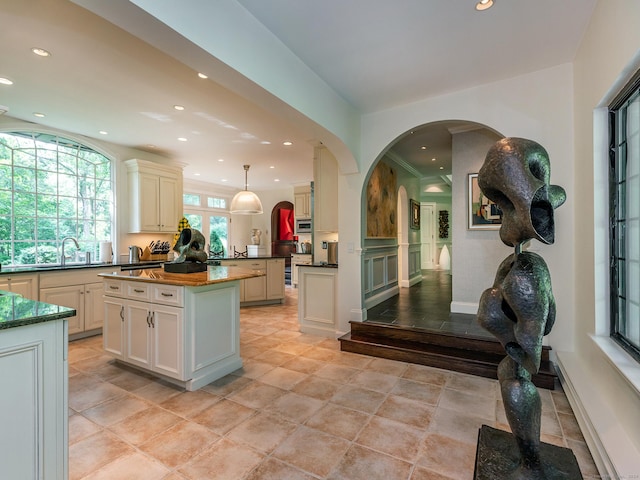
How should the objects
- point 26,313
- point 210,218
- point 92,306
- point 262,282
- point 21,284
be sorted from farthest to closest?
1. point 210,218
2. point 262,282
3. point 92,306
4. point 21,284
5. point 26,313

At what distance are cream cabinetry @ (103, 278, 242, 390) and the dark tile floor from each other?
5.76ft

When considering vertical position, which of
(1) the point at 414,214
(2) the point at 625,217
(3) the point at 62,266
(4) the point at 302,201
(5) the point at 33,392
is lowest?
(5) the point at 33,392

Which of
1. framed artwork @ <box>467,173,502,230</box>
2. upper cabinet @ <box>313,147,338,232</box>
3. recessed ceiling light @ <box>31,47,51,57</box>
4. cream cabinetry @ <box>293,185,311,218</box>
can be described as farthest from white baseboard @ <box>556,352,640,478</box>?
cream cabinetry @ <box>293,185,311,218</box>

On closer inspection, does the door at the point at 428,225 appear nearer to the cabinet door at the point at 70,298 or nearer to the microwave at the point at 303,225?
the microwave at the point at 303,225

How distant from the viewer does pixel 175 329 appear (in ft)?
8.55

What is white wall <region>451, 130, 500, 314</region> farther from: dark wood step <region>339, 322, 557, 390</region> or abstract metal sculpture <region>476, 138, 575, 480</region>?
abstract metal sculpture <region>476, 138, 575, 480</region>

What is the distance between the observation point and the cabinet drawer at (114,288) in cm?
300

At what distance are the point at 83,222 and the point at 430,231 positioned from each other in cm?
848

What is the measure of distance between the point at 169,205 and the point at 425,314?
468 centimetres

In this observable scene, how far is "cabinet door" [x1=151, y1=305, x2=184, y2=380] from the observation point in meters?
2.58

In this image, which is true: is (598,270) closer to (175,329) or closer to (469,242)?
(469,242)

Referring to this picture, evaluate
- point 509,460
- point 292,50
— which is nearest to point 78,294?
point 292,50

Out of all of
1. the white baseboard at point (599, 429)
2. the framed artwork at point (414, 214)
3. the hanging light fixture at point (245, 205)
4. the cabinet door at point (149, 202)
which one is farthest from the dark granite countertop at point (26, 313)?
the framed artwork at point (414, 214)

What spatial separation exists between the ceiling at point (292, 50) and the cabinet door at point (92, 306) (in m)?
2.20
